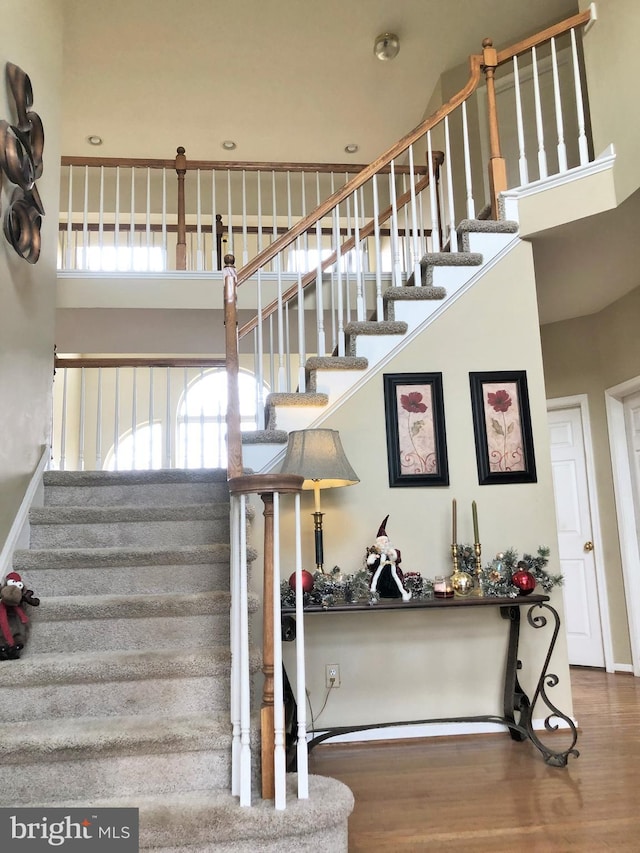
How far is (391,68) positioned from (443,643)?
4.87m

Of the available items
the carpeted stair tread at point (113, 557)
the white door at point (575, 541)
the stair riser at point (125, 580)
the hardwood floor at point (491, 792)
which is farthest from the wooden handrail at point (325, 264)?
the hardwood floor at point (491, 792)

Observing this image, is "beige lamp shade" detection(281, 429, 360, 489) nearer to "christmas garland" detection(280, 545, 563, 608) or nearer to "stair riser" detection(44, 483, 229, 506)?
"christmas garland" detection(280, 545, 563, 608)

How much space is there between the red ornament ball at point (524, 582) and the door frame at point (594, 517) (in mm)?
2015

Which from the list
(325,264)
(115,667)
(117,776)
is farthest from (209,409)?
(117,776)

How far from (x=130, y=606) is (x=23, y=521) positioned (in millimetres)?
841

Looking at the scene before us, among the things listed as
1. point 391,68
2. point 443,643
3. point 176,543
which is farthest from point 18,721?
point 391,68

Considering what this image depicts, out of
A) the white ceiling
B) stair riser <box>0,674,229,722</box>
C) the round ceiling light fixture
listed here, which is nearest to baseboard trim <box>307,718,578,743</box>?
stair riser <box>0,674,229,722</box>

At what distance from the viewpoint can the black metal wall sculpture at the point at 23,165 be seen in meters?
2.97

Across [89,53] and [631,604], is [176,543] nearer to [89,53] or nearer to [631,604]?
[631,604]

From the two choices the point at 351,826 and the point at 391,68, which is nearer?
the point at 351,826

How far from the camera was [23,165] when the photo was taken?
10.2 feet

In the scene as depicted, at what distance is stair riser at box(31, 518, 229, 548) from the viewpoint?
3.18 m

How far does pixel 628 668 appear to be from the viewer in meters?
4.63

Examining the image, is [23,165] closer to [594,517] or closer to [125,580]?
[125,580]
